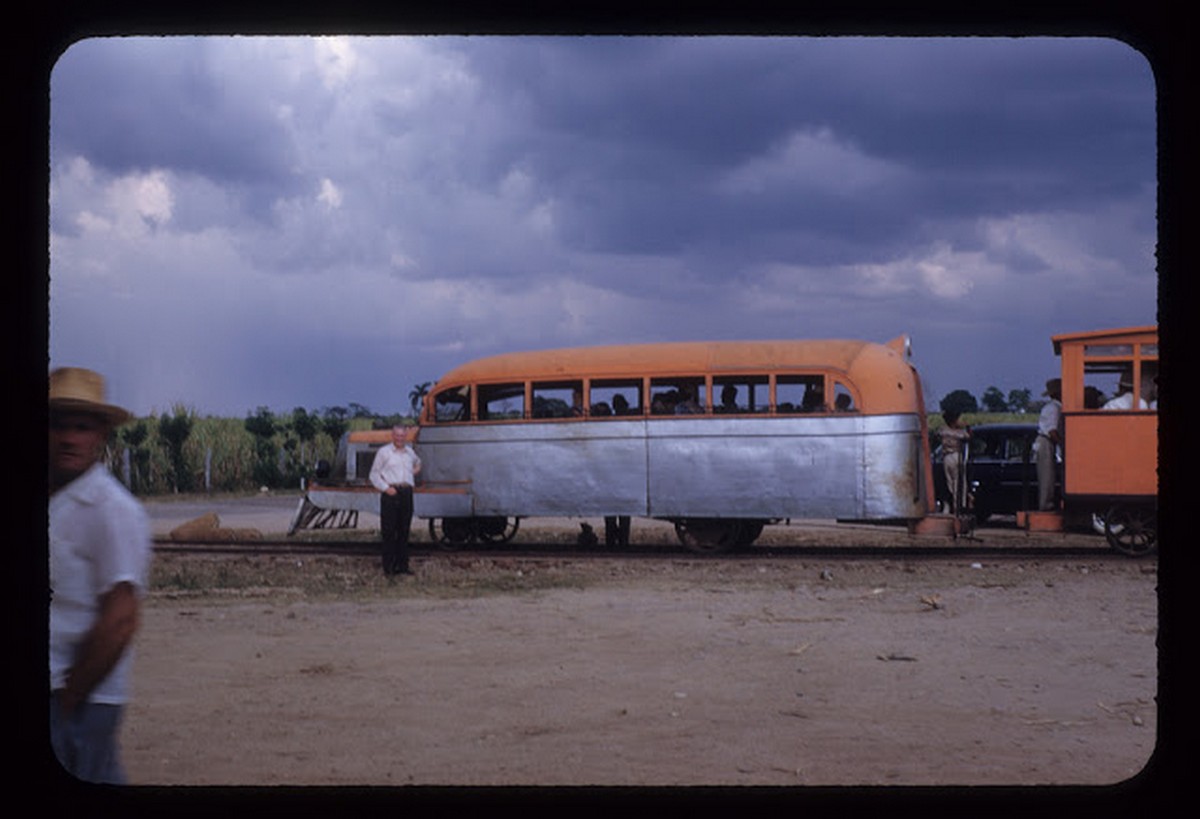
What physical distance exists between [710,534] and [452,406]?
3.94 m

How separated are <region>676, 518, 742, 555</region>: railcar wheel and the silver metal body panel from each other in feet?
1.07

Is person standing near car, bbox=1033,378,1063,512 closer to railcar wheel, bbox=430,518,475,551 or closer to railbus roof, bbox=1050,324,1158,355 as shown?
railbus roof, bbox=1050,324,1158,355

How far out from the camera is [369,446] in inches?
678

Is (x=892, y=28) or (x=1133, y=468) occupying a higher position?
(x=892, y=28)

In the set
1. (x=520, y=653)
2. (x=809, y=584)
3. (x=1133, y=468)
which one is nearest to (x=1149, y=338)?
(x=1133, y=468)

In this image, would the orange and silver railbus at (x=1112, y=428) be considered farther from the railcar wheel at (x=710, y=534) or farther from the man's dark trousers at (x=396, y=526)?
the man's dark trousers at (x=396, y=526)

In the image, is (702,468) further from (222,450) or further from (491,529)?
(222,450)

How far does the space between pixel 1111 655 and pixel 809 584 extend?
13.1 feet

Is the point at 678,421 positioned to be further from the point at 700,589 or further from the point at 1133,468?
the point at 1133,468

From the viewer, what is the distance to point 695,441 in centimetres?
1452

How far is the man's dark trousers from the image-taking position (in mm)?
12328

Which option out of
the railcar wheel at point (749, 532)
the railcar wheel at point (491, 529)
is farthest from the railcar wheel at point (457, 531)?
the railcar wheel at point (749, 532)

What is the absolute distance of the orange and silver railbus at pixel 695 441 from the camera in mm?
14188

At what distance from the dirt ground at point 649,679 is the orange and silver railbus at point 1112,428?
96 cm
